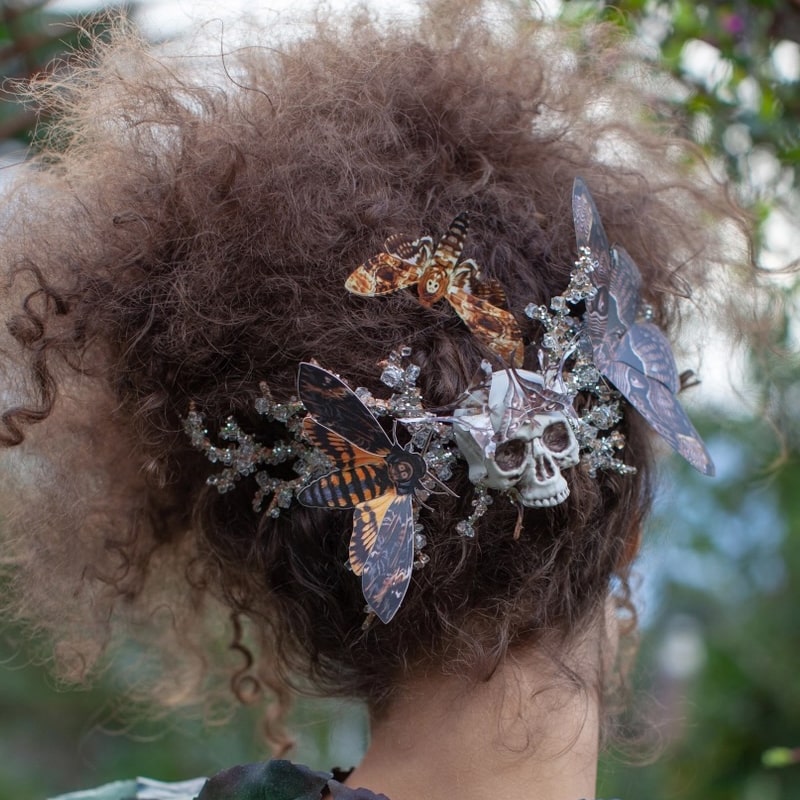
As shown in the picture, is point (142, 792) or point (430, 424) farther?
point (142, 792)

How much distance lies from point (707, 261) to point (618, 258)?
0.35m

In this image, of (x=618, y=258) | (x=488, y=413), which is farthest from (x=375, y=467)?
(x=618, y=258)

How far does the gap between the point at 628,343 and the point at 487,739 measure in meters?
0.48

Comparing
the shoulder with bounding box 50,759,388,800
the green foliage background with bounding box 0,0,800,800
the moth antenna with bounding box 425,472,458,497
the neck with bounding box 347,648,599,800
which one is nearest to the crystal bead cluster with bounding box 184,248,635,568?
the moth antenna with bounding box 425,472,458,497

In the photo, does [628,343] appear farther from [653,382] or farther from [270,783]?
[270,783]

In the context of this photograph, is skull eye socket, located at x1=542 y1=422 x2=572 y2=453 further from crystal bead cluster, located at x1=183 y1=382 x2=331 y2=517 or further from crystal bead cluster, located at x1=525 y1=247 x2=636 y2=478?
crystal bead cluster, located at x1=183 y1=382 x2=331 y2=517

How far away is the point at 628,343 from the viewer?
1.09 m

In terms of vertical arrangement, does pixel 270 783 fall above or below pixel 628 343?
below

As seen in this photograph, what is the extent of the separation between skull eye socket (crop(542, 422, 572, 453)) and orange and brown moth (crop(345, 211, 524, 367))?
78 mm

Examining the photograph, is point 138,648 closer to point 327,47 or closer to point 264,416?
point 264,416

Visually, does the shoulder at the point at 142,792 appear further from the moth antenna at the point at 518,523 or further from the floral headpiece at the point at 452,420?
the moth antenna at the point at 518,523

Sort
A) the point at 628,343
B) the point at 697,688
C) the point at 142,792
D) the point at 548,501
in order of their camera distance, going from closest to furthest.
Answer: the point at 548,501, the point at 628,343, the point at 142,792, the point at 697,688

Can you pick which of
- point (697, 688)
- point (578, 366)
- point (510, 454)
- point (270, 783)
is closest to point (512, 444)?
point (510, 454)

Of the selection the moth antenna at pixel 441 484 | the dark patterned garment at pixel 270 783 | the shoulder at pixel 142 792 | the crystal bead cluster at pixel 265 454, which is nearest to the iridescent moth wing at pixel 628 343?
the moth antenna at pixel 441 484
